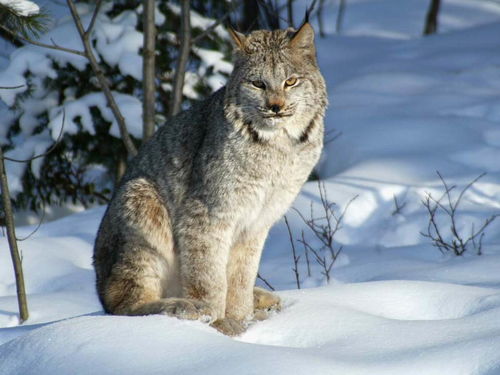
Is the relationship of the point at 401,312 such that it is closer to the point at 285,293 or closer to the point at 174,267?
the point at 285,293

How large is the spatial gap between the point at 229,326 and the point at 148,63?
12.1ft

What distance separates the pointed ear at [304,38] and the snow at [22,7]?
1973 millimetres

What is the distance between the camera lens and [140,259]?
175 inches

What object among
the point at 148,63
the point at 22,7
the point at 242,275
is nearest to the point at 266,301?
the point at 242,275

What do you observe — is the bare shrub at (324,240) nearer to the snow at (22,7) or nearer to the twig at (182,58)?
the twig at (182,58)

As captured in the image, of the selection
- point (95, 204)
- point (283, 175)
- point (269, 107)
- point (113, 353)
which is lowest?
point (95, 204)

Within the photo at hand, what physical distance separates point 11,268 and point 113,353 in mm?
3551

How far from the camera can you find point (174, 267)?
4535 millimetres

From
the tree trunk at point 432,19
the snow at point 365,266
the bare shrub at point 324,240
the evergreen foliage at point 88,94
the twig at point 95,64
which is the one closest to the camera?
the snow at point 365,266

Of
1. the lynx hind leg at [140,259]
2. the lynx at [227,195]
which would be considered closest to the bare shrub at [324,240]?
the lynx at [227,195]

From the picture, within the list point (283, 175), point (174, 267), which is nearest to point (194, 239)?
point (174, 267)

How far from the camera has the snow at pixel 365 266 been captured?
3.34 m

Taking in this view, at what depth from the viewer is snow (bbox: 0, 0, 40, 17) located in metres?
5.34

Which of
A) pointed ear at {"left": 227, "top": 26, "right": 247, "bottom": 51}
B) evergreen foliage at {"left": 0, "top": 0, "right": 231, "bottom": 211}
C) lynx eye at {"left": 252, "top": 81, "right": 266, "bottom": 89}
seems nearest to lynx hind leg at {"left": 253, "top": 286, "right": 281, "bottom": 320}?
lynx eye at {"left": 252, "top": 81, "right": 266, "bottom": 89}
